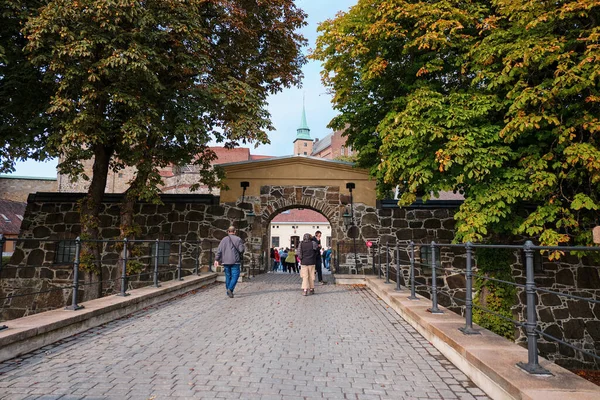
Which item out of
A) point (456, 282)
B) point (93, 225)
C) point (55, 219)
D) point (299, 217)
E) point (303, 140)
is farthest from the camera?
point (303, 140)

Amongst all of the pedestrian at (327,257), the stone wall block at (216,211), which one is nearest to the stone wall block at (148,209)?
the stone wall block at (216,211)

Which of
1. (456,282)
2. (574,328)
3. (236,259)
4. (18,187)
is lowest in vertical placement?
(574,328)

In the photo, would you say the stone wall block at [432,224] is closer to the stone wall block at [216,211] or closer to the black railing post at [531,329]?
the stone wall block at [216,211]

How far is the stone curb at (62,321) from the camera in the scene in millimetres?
4395

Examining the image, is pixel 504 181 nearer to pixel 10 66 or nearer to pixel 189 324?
pixel 189 324

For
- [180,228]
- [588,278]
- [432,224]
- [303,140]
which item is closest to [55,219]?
[180,228]

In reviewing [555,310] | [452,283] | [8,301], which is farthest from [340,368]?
[8,301]

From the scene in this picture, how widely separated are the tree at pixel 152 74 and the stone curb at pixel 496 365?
A: 24.2ft

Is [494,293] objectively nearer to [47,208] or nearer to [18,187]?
[47,208]

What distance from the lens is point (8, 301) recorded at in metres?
14.6

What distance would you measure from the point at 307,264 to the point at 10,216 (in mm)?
37107

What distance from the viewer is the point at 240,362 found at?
4.34m

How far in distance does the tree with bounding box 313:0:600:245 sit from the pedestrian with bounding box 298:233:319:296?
2849 millimetres

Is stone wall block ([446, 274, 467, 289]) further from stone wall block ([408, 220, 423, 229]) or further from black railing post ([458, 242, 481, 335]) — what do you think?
black railing post ([458, 242, 481, 335])
